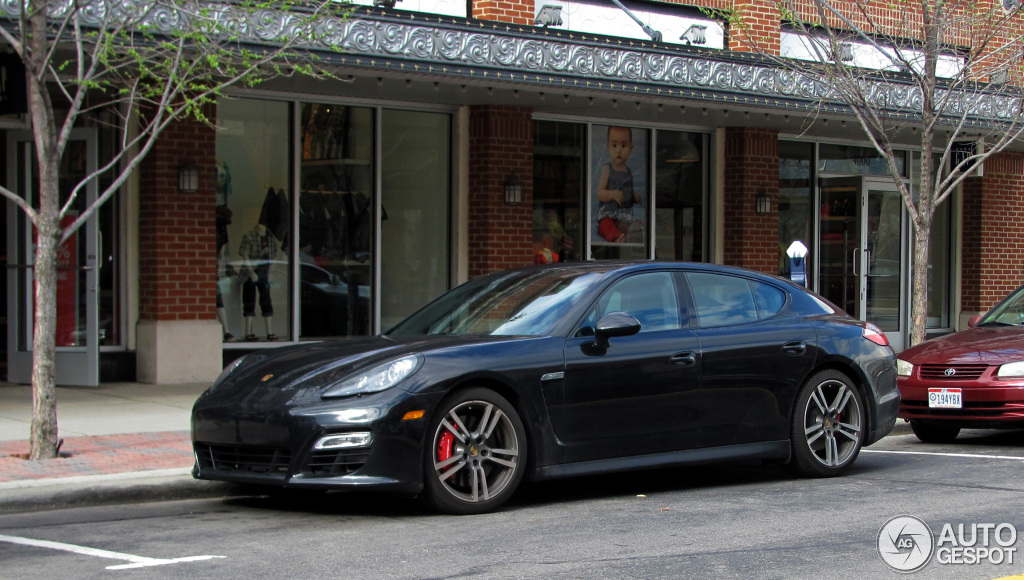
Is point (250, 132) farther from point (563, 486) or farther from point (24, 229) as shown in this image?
point (563, 486)

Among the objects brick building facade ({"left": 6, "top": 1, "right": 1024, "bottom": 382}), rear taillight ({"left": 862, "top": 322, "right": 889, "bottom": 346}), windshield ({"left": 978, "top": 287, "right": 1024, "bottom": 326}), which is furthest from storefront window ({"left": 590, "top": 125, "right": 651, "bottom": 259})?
rear taillight ({"left": 862, "top": 322, "right": 889, "bottom": 346})

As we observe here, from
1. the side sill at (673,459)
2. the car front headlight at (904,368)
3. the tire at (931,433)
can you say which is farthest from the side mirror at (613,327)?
the tire at (931,433)

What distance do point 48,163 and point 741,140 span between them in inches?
440

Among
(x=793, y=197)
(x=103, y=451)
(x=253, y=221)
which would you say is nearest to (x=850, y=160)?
(x=793, y=197)

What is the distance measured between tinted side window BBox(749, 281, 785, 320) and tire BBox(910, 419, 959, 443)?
9.83 ft

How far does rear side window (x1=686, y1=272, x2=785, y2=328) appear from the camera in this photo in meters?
7.87

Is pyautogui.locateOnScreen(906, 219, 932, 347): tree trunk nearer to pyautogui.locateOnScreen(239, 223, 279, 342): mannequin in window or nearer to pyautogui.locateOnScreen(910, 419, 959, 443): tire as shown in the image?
pyautogui.locateOnScreen(910, 419, 959, 443): tire

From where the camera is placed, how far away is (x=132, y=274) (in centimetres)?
1299

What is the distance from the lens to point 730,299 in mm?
8031

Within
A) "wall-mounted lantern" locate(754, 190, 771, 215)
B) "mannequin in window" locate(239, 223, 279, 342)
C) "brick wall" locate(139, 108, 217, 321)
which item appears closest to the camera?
"brick wall" locate(139, 108, 217, 321)

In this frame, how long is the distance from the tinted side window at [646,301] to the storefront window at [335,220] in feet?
24.0

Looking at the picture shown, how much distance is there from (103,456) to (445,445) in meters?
3.04

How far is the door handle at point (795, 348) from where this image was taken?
7.97 m

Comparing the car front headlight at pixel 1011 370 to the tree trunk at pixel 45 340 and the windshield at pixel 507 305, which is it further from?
the tree trunk at pixel 45 340
